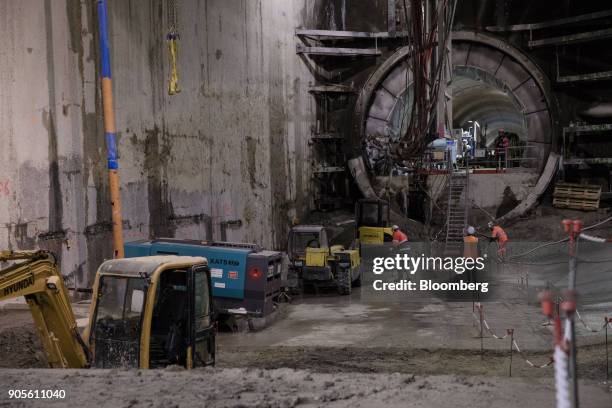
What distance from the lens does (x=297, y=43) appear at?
75.0 feet

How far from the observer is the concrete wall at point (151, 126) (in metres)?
11.7

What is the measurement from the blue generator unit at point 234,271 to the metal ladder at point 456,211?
294 inches

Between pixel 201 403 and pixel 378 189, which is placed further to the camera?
pixel 378 189

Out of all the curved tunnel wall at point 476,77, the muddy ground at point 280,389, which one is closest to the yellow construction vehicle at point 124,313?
the muddy ground at point 280,389

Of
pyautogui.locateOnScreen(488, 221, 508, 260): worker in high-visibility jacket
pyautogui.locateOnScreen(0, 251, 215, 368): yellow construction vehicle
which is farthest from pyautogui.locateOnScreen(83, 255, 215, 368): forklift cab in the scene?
pyautogui.locateOnScreen(488, 221, 508, 260): worker in high-visibility jacket

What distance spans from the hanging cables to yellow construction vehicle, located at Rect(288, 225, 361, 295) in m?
5.10

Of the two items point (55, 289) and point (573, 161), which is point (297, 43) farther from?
point (55, 289)

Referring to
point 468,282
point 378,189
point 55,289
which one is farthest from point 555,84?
point 55,289

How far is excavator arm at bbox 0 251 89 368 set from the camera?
661 cm

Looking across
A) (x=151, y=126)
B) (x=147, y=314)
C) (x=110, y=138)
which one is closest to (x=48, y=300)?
(x=147, y=314)

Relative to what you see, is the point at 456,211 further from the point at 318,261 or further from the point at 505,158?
the point at 318,261

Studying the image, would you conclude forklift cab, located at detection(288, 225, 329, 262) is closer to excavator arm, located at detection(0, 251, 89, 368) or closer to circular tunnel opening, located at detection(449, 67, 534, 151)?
excavator arm, located at detection(0, 251, 89, 368)

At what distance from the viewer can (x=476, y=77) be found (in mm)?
24281

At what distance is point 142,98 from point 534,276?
11.0 metres
